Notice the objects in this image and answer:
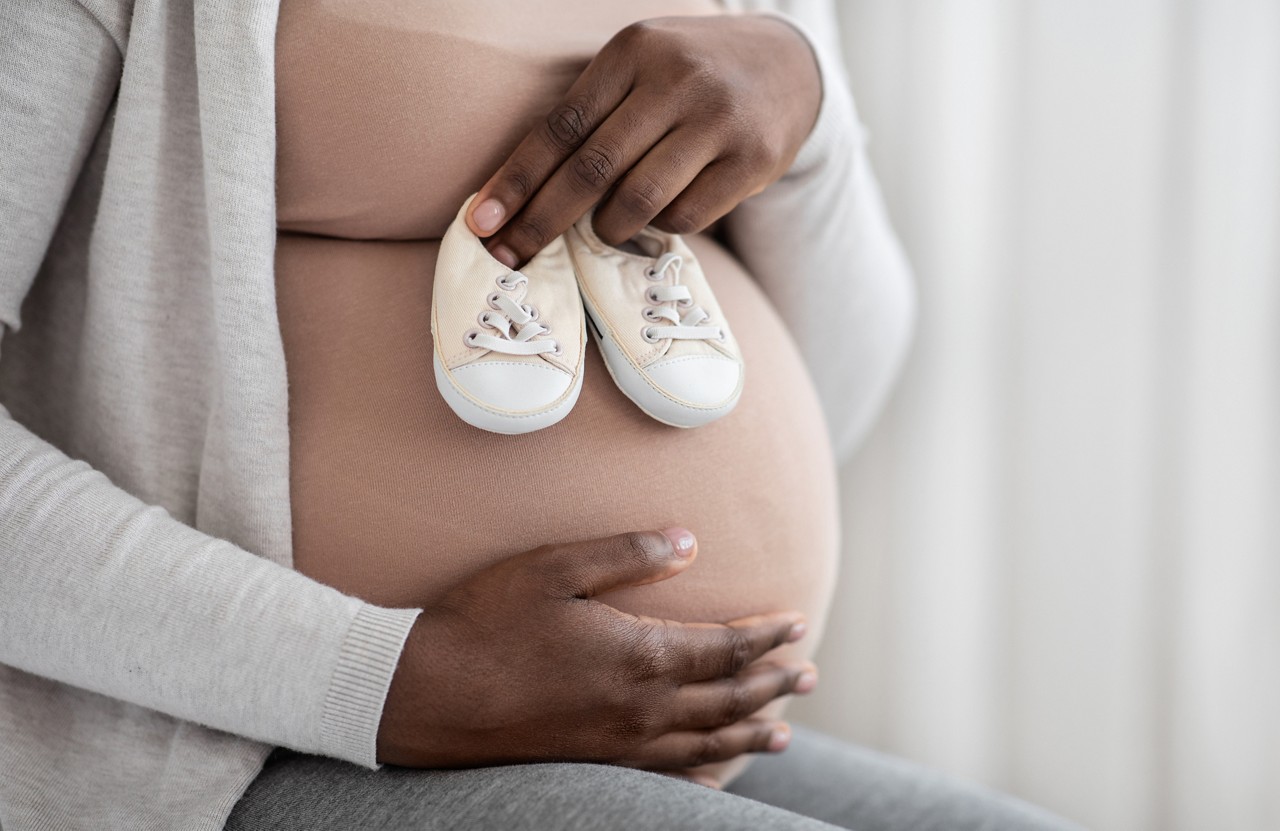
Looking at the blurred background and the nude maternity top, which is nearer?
the nude maternity top

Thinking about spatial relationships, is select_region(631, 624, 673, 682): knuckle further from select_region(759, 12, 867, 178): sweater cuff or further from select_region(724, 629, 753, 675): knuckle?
select_region(759, 12, 867, 178): sweater cuff

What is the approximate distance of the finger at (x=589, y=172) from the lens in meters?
0.68

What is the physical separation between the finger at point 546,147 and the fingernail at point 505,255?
0.05 feet

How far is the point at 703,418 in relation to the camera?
69cm

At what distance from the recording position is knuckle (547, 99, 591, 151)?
69 cm

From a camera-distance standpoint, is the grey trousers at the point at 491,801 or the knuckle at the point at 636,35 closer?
the grey trousers at the point at 491,801

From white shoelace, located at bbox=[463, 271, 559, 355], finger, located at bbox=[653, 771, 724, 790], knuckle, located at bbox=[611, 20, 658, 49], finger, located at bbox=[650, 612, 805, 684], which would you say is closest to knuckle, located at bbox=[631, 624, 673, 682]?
finger, located at bbox=[650, 612, 805, 684]

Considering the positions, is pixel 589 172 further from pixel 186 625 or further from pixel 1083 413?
pixel 1083 413

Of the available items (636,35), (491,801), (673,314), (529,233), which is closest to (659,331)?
(673,314)

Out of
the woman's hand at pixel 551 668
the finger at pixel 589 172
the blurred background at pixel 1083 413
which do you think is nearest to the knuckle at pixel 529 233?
the finger at pixel 589 172

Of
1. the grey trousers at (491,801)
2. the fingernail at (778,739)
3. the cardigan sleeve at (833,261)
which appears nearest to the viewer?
the grey trousers at (491,801)

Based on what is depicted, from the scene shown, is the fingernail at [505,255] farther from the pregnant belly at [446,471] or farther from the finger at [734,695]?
the finger at [734,695]

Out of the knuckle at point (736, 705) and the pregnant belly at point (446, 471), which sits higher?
the pregnant belly at point (446, 471)

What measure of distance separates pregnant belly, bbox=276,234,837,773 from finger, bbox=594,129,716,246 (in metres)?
0.11
